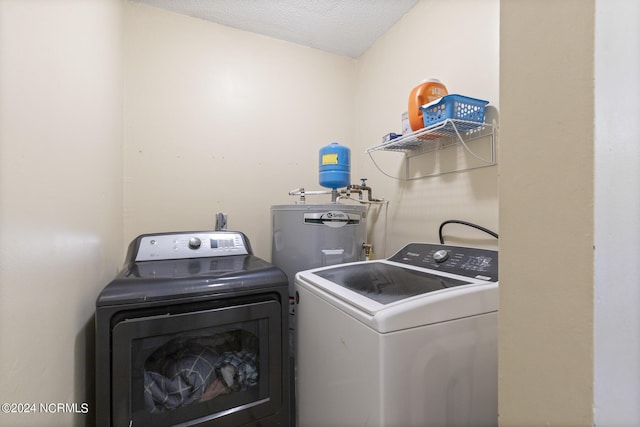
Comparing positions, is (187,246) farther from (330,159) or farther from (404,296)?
(404,296)

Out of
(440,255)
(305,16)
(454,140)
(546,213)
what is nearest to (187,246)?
(440,255)

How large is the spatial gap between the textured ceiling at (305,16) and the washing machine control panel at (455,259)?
4.94ft

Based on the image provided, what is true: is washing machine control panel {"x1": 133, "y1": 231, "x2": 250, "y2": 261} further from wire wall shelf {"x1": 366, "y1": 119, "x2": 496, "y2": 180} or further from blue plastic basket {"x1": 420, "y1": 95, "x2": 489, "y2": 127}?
blue plastic basket {"x1": 420, "y1": 95, "x2": 489, "y2": 127}

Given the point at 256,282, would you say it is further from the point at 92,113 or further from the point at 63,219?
the point at 92,113

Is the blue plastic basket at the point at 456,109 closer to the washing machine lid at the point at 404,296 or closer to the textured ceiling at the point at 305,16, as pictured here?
the washing machine lid at the point at 404,296

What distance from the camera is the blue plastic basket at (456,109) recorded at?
1.18 metres

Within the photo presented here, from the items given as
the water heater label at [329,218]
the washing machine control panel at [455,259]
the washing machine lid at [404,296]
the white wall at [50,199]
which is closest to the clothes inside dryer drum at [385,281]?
the washing machine lid at [404,296]

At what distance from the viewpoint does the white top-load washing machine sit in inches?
27.8

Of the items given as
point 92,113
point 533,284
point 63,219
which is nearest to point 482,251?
point 533,284

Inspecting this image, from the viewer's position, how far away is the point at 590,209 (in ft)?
1.18

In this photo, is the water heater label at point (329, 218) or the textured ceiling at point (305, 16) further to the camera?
the textured ceiling at point (305, 16)

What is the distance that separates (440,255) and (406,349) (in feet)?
2.04

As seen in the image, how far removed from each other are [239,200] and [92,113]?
982 millimetres

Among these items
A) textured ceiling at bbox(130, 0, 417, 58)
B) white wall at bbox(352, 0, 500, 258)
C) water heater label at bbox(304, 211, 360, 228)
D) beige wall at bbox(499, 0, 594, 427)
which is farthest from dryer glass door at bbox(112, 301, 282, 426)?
textured ceiling at bbox(130, 0, 417, 58)
